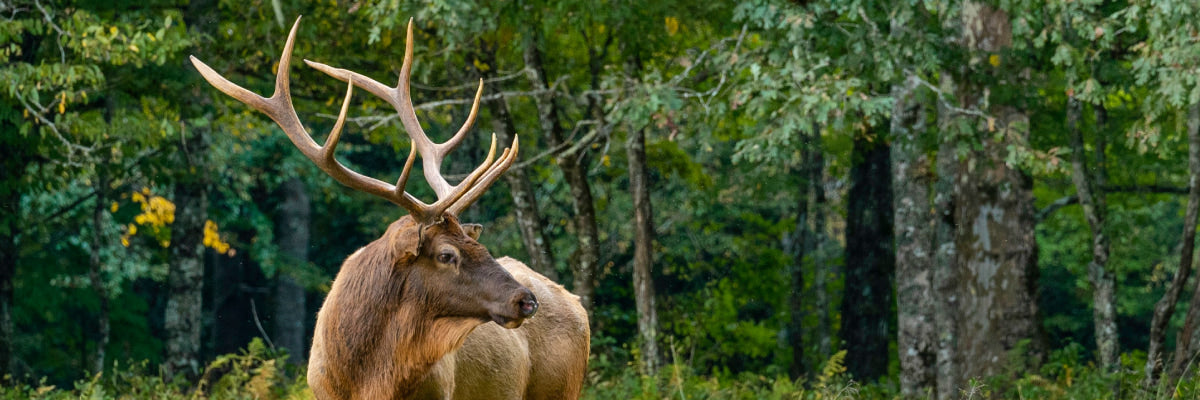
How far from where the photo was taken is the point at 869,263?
59.6ft

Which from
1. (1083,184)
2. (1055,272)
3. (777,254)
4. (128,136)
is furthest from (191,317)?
(1055,272)

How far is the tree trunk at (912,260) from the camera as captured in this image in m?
12.5

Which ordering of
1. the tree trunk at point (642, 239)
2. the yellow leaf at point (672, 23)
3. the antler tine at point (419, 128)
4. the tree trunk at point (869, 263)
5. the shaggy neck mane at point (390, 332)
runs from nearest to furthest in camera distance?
1. the shaggy neck mane at point (390, 332)
2. the antler tine at point (419, 128)
3. the tree trunk at point (642, 239)
4. the yellow leaf at point (672, 23)
5. the tree trunk at point (869, 263)

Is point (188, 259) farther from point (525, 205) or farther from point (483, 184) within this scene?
point (483, 184)

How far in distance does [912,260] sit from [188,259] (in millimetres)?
8161

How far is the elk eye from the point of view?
592 cm

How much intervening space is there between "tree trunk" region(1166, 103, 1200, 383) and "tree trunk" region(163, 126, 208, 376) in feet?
33.1

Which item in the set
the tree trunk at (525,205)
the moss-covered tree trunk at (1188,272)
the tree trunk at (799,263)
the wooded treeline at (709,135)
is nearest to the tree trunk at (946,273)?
the wooded treeline at (709,135)

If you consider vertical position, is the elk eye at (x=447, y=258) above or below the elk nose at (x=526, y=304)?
above

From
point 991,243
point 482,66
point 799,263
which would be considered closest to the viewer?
point 991,243

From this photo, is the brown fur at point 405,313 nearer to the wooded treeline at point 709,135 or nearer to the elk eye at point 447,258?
the elk eye at point 447,258

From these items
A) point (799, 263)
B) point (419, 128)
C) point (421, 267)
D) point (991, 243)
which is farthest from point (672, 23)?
point (799, 263)

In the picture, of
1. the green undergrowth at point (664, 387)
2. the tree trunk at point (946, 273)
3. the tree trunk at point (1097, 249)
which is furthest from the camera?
the tree trunk at point (1097, 249)

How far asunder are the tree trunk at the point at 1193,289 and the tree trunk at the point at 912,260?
252 cm
